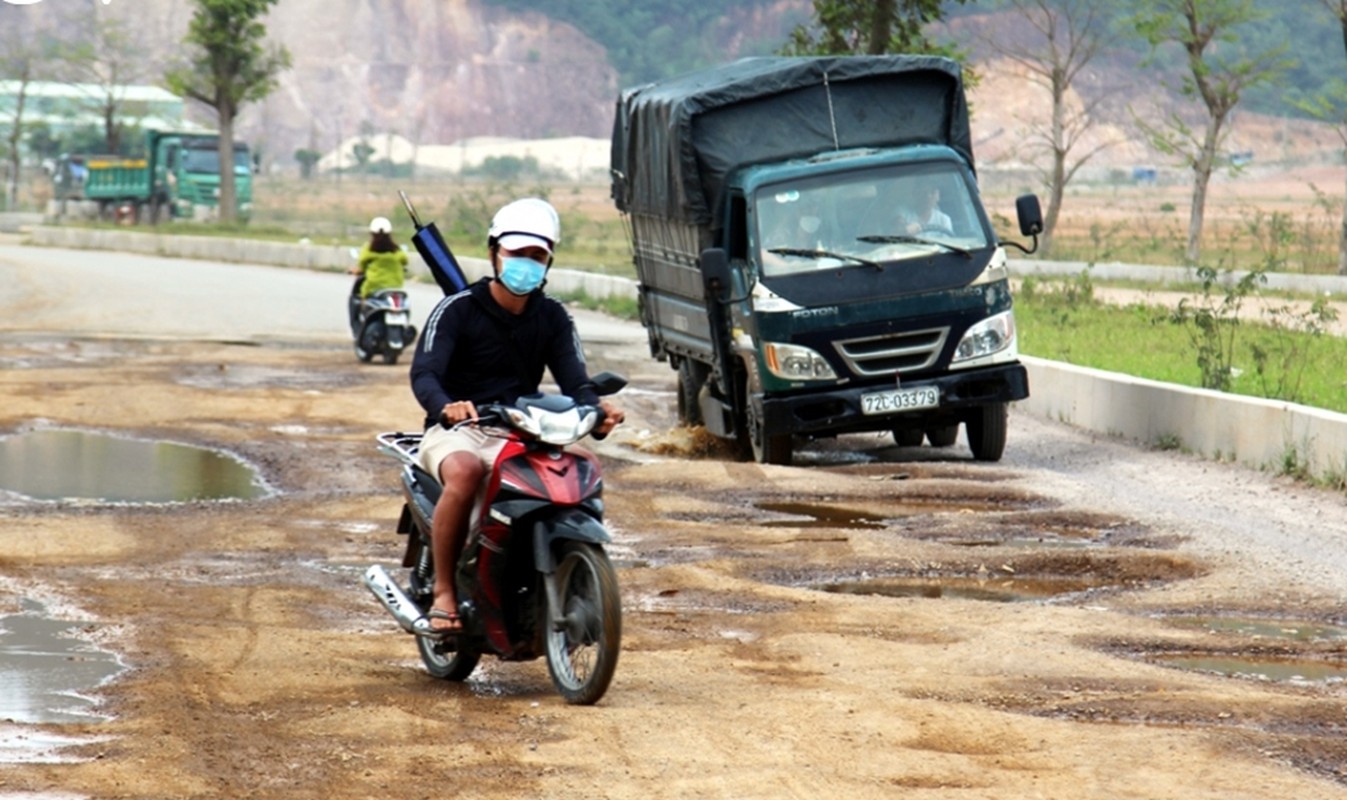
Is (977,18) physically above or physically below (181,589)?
above

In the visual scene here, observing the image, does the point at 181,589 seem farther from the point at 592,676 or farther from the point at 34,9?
the point at 34,9

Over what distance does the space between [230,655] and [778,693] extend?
2.16m

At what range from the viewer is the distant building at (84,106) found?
326ft

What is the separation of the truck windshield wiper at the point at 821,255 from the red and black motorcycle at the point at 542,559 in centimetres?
784

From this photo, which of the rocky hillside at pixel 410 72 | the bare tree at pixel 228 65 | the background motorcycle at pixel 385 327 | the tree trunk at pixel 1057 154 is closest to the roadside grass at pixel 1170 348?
the background motorcycle at pixel 385 327

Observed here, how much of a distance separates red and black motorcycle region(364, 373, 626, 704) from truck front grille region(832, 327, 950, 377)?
7.74 metres

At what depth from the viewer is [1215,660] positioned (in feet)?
26.9

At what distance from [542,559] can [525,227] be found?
1.18 metres

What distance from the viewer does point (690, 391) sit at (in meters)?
17.6

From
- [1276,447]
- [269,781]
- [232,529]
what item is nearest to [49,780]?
[269,781]

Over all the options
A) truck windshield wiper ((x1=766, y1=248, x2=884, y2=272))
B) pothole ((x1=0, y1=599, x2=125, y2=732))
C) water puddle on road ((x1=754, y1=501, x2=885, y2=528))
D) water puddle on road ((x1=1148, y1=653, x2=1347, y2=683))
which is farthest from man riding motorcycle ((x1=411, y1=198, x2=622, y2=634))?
truck windshield wiper ((x1=766, y1=248, x2=884, y2=272))

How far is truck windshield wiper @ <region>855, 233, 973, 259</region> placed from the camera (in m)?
15.4

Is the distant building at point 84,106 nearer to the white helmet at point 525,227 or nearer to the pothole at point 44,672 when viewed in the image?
the pothole at point 44,672

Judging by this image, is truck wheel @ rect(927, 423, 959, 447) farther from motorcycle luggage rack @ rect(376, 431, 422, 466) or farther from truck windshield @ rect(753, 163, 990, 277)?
motorcycle luggage rack @ rect(376, 431, 422, 466)
